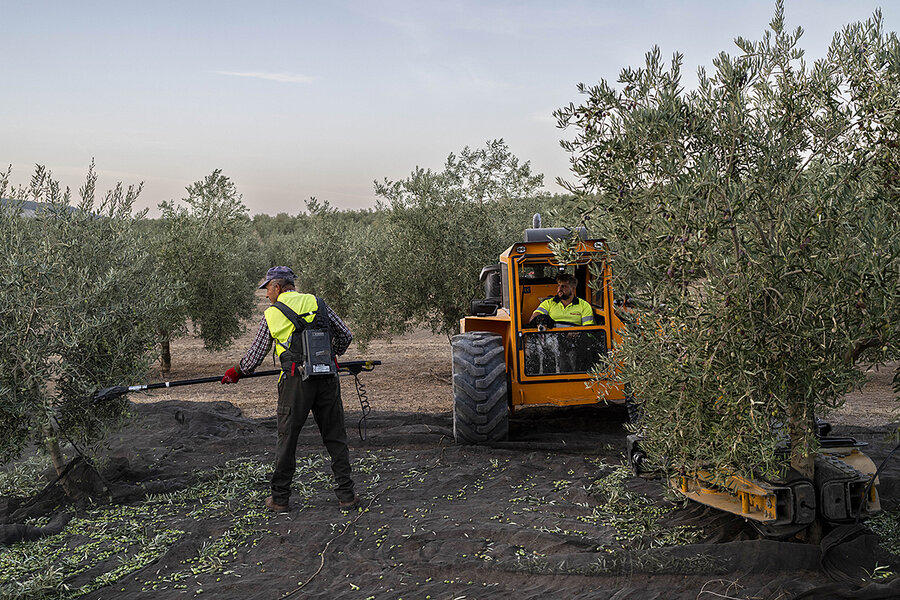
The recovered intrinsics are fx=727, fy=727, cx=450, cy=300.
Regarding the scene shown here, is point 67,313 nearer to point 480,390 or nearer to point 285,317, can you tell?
point 285,317

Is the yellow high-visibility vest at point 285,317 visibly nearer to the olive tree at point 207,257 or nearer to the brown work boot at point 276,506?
the brown work boot at point 276,506

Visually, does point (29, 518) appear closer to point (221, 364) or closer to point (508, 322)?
point (508, 322)

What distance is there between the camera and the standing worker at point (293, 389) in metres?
6.18

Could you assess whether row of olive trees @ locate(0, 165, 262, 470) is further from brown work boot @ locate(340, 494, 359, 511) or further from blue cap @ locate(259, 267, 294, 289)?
brown work boot @ locate(340, 494, 359, 511)

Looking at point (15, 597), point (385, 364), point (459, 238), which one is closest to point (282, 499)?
point (15, 597)

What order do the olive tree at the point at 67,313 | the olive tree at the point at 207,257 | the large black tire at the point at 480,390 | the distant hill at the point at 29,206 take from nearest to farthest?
the olive tree at the point at 67,313, the distant hill at the point at 29,206, the large black tire at the point at 480,390, the olive tree at the point at 207,257

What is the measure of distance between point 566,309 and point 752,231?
424 centimetres

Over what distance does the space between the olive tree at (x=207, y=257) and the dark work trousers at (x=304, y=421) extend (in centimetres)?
868

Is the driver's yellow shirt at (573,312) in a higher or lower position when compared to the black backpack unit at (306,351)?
higher

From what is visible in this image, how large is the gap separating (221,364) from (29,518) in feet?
36.5

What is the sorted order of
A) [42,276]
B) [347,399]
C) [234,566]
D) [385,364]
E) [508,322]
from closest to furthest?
1. [234,566]
2. [42,276]
3. [508,322]
4. [347,399]
5. [385,364]

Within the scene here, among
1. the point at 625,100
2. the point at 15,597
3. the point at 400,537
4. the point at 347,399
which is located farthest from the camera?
the point at 347,399

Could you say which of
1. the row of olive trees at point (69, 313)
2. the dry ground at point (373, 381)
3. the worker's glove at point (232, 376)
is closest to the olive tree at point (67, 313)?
the row of olive trees at point (69, 313)

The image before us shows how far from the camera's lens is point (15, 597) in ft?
15.5
